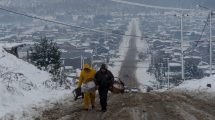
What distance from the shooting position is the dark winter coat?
734 inches

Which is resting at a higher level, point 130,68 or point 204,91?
point 204,91

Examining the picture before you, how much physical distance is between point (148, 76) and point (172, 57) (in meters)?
5.40

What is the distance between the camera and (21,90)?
22.8 m

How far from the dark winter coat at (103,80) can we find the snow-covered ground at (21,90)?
8.94 ft

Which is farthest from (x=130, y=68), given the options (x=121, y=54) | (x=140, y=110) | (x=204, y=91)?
(x=140, y=110)

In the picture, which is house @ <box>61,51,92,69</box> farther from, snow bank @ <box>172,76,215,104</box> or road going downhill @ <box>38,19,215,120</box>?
A: road going downhill @ <box>38,19,215,120</box>

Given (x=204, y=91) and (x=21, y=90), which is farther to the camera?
(x=204, y=91)

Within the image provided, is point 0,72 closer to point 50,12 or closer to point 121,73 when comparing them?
point 121,73

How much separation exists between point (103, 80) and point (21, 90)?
555 centimetres

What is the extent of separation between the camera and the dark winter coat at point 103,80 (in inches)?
734

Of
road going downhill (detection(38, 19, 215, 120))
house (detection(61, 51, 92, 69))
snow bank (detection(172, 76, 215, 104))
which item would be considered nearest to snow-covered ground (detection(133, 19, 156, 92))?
house (detection(61, 51, 92, 69))

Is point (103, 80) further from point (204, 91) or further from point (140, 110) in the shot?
point (204, 91)

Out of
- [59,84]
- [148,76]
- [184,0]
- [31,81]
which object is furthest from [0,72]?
[184,0]

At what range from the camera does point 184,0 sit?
90438mm
